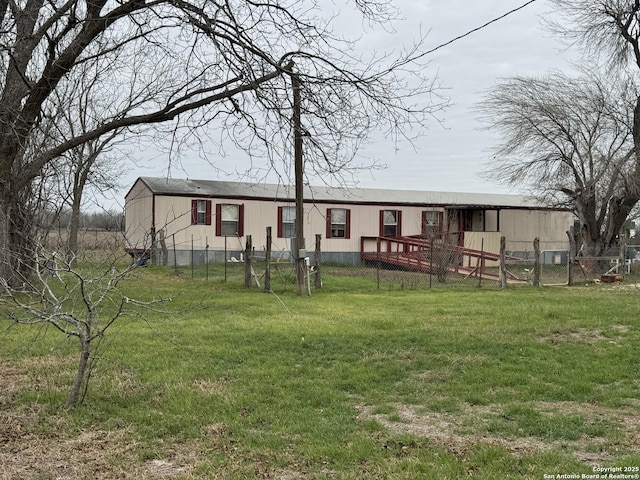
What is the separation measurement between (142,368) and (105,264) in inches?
53.4

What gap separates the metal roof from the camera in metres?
23.5

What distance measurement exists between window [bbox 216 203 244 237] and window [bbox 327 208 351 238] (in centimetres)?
401

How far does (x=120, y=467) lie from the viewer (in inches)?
153

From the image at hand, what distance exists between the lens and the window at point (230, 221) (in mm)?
24109

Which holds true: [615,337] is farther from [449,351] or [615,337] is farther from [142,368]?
[142,368]

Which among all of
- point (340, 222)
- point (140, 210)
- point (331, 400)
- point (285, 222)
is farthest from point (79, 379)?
point (340, 222)

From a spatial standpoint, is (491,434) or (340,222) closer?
(491,434)

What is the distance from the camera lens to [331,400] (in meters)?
5.38

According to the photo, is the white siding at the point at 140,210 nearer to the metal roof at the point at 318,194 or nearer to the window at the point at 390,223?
the metal roof at the point at 318,194

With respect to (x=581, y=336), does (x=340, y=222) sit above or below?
above

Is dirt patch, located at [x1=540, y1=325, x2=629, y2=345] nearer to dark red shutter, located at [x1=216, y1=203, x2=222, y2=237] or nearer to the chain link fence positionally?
the chain link fence

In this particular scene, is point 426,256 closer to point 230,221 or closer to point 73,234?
point 230,221

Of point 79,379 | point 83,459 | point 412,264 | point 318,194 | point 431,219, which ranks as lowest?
point 83,459

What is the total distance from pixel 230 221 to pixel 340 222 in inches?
190
